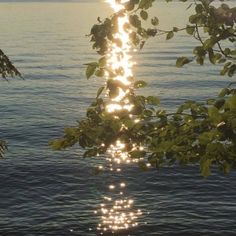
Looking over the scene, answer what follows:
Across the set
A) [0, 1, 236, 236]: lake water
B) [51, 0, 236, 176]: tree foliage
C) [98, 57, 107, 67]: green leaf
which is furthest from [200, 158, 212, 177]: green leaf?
[0, 1, 236, 236]: lake water

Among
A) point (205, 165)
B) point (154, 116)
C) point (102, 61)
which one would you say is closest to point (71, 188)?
point (154, 116)

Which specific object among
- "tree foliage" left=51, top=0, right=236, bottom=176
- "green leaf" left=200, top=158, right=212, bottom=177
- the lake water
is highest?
the lake water

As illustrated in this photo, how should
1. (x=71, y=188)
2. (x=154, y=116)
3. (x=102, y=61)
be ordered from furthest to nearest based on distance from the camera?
(x=71, y=188) < (x=154, y=116) < (x=102, y=61)

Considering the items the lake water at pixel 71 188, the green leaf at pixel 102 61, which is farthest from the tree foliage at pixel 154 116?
the lake water at pixel 71 188

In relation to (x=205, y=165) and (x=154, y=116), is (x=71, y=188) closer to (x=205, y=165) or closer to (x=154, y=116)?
(x=154, y=116)

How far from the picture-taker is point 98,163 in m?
32.1

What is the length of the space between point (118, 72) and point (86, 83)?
62510 millimetres

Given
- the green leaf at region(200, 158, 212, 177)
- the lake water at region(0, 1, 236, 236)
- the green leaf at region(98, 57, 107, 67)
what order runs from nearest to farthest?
the green leaf at region(200, 158, 212, 177) → the green leaf at region(98, 57, 107, 67) → the lake water at region(0, 1, 236, 236)

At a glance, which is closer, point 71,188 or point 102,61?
point 102,61

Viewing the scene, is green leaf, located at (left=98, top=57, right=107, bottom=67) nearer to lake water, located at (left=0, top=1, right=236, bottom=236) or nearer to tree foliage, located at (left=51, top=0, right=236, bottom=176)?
tree foliage, located at (left=51, top=0, right=236, bottom=176)

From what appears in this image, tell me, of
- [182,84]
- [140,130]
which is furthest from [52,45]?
[140,130]

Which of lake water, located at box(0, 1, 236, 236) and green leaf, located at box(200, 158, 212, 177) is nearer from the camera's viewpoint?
green leaf, located at box(200, 158, 212, 177)

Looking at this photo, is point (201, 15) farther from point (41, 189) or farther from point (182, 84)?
point (182, 84)

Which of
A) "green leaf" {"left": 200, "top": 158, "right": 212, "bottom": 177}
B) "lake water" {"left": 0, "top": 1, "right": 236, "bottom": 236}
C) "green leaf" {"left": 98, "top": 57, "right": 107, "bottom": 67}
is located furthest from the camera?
"lake water" {"left": 0, "top": 1, "right": 236, "bottom": 236}
